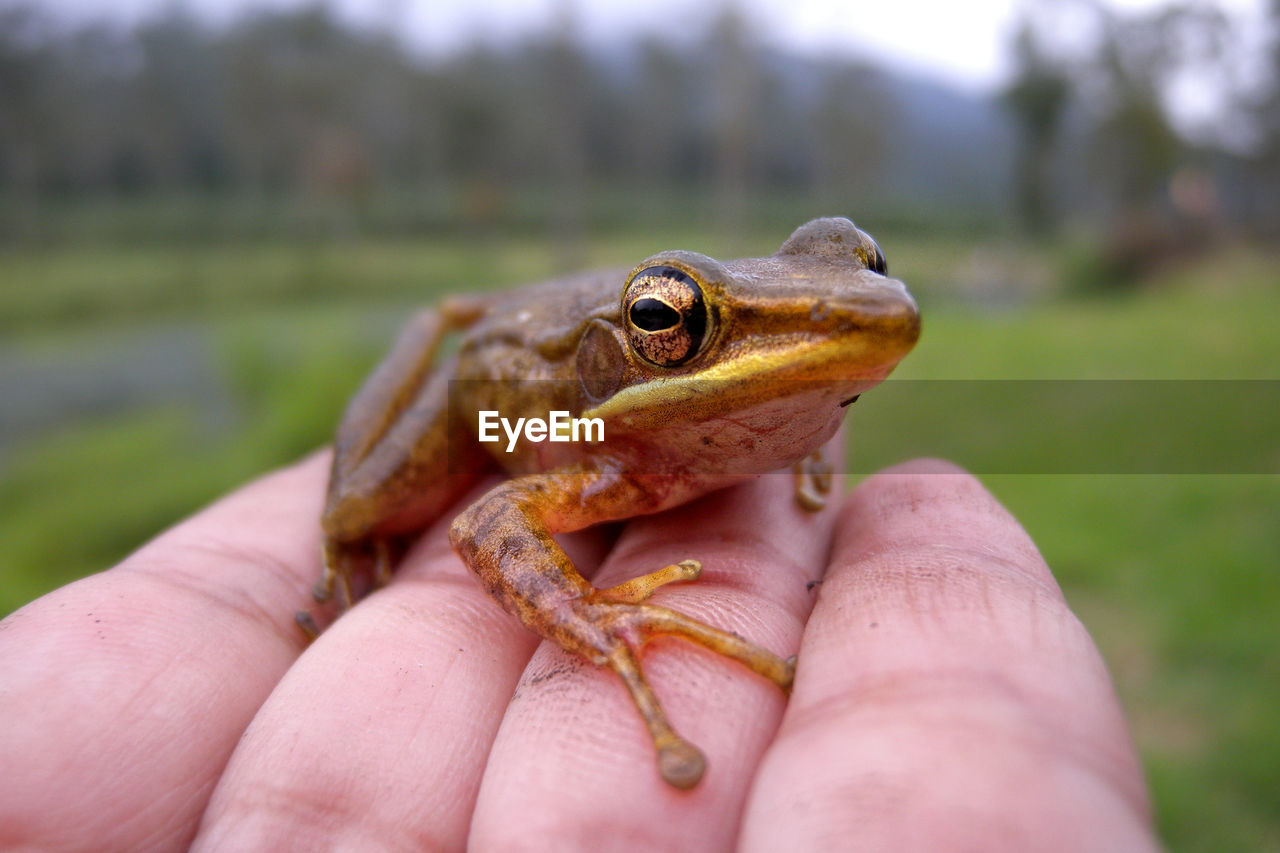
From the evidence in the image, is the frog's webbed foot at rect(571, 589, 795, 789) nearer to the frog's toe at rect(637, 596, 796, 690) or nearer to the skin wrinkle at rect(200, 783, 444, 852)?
the frog's toe at rect(637, 596, 796, 690)

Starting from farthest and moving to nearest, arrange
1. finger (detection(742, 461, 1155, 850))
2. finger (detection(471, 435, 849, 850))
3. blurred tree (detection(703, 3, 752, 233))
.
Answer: blurred tree (detection(703, 3, 752, 233)) < finger (detection(471, 435, 849, 850)) < finger (detection(742, 461, 1155, 850))

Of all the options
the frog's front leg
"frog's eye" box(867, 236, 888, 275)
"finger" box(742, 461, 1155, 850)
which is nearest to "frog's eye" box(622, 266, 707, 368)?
the frog's front leg

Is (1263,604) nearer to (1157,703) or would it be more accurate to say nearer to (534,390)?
(1157,703)


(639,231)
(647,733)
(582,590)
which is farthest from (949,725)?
(639,231)

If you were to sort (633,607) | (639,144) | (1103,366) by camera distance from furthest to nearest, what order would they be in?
(639,144) → (1103,366) → (633,607)

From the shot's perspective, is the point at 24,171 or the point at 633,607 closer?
the point at 633,607

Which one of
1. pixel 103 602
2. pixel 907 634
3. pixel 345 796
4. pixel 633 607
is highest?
pixel 907 634

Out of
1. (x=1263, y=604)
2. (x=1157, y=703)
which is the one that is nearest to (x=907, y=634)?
(x=1157, y=703)
